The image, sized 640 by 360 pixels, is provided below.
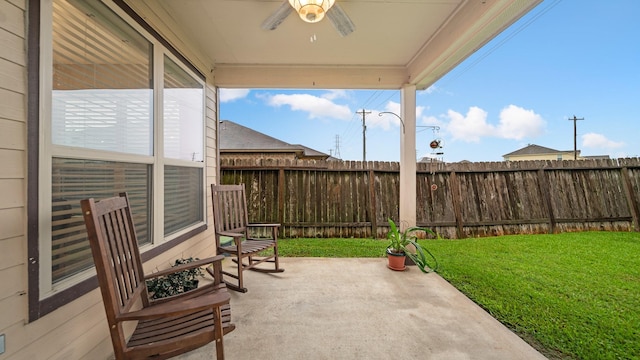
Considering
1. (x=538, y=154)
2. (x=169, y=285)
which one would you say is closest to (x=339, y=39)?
(x=169, y=285)

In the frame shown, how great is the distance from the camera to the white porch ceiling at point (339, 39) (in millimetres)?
1996

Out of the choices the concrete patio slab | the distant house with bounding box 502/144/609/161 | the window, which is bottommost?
the concrete patio slab

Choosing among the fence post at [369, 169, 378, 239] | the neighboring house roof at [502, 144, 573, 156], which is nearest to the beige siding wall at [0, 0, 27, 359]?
the fence post at [369, 169, 378, 239]

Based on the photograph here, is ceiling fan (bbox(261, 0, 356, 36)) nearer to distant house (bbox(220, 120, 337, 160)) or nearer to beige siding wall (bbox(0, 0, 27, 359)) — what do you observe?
beige siding wall (bbox(0, 0, 27, 359))

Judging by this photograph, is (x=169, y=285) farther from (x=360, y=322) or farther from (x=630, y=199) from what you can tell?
(x=630, y=199)

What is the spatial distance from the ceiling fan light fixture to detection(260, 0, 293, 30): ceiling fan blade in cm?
10

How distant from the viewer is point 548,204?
413 centimetres

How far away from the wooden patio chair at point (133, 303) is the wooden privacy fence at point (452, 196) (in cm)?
289

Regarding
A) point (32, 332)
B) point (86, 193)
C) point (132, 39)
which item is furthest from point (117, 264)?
point (132, 39)

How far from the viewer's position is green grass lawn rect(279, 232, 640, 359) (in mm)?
1560

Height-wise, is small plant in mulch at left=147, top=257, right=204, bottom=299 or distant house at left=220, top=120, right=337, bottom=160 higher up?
distant house at left=220, top=120, right=337, bottom=160

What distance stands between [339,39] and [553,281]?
11.2ft

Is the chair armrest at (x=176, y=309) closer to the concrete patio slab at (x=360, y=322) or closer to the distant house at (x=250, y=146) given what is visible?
the concrete patio slab at (x=360, y=322)

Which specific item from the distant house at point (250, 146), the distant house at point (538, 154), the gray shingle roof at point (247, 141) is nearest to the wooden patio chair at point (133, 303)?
the distant house at point (250, 146)
